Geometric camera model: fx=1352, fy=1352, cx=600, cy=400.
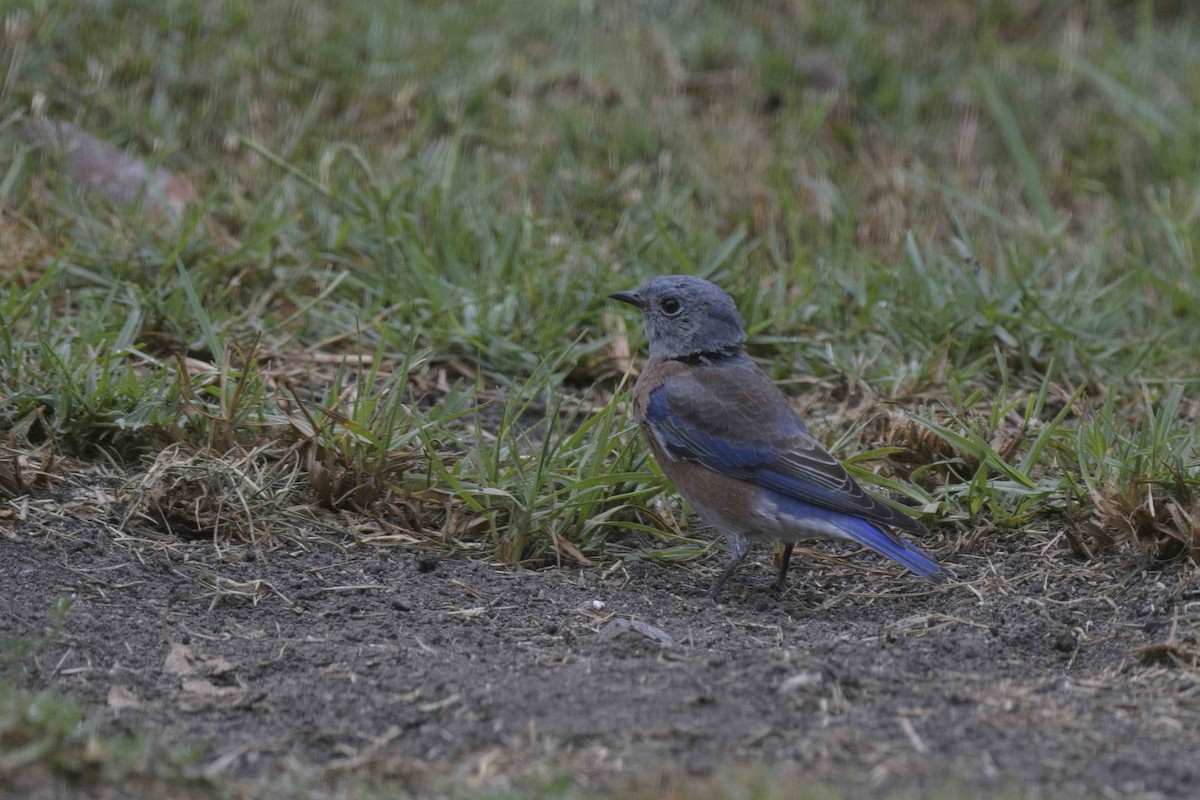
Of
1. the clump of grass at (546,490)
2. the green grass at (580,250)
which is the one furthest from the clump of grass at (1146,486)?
the clump of grass at (546,490)

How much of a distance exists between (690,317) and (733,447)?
0.65 metres

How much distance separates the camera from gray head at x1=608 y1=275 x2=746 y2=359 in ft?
17.0

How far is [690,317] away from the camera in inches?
204

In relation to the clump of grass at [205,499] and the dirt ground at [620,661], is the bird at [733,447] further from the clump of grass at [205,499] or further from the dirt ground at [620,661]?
the clump of grass at [205,499]

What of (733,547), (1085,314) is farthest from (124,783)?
(1085,314)

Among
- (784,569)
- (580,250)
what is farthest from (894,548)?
(580,250)

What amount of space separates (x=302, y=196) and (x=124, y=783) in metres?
4.11

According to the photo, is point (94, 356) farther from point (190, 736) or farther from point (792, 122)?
point (792, 122)

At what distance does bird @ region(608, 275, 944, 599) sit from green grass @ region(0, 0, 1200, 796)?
216 millimetres

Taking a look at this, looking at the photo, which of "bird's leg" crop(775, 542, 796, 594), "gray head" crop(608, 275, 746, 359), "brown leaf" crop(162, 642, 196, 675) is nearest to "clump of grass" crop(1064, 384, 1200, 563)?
"bird's leg" crop(775, 542, 796, 594)

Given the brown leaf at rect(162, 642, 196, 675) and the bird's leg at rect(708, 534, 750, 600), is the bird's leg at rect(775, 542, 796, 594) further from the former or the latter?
the brown leaf at rect(162, 642, 196, 675)

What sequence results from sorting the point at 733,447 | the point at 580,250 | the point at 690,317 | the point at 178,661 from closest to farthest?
the point at 178,661 < the point at 733,447 < the point at 690,317 < the point at 580,250

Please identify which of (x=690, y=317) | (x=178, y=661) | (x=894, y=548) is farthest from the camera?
(x=690, y=317)

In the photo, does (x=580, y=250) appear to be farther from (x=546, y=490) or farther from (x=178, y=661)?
(x=178, y=661)
